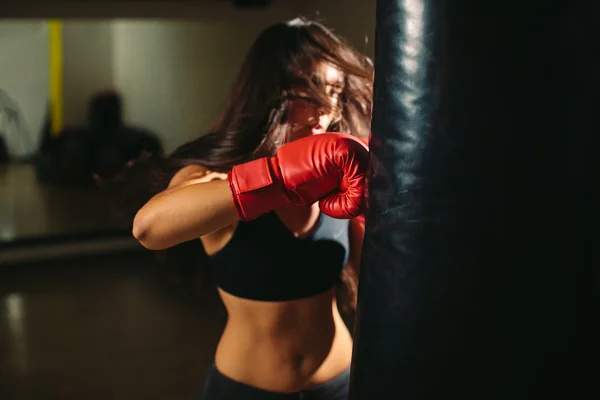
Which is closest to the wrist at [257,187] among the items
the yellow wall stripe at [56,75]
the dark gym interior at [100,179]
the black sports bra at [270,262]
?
the black sports bra at [270,262]

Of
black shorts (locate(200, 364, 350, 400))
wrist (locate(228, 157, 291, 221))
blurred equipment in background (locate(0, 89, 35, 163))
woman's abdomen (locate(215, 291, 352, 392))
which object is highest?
wrist (locate(228, 157, 291, 221))

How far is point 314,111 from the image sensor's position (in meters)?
1.10

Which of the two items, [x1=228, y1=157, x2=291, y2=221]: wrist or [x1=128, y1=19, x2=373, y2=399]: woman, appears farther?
[x1=128, y1=19, x2=373, y2=399]: woman

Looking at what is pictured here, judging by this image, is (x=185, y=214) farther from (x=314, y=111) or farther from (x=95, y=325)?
(x=95, y=325)

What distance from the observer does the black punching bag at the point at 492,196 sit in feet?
2.19

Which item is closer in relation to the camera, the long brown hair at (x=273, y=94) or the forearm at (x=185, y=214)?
the forearm at (x=185, y=214)

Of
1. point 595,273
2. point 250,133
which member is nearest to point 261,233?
point 250,133

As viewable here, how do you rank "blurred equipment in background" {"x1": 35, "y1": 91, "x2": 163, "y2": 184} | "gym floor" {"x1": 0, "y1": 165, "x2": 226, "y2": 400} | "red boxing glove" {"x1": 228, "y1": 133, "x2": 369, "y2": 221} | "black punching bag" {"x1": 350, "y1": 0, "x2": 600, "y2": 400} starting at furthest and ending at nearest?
"blurred equipment in background" {"x1": 35, "y1": 91, "x2": 163, "y2": 184} → "gym floor" {"x1": 0, "y1": 165, "x2": 226, "y2": 400} → "red boxing glove" {"x1": 228, "y1": 133, "x2": 369, "y2": 221} → "black punching bag" {"x1": 350, "y1": 0, "x2": 600, "y2": 400}

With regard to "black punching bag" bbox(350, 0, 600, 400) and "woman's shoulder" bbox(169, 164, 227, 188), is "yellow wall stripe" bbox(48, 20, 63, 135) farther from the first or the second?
"black punching bag" bbox(350, 0, 600, 400)

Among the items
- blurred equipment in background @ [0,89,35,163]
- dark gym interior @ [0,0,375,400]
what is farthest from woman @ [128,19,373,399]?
blurred equipment in background @ [0,89,35,163]

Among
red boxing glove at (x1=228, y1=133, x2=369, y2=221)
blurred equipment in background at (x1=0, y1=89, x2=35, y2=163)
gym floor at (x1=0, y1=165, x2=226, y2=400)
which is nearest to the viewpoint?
red boxing glove at (x1=228, y1=133, x2=369, y2=221)

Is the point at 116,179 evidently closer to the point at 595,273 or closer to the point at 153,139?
the point at 595,273

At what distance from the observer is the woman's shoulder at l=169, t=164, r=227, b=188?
1.11 metres

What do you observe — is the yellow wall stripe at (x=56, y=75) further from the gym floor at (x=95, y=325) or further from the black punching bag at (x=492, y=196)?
the black punching bag at (x=492, y=196)
